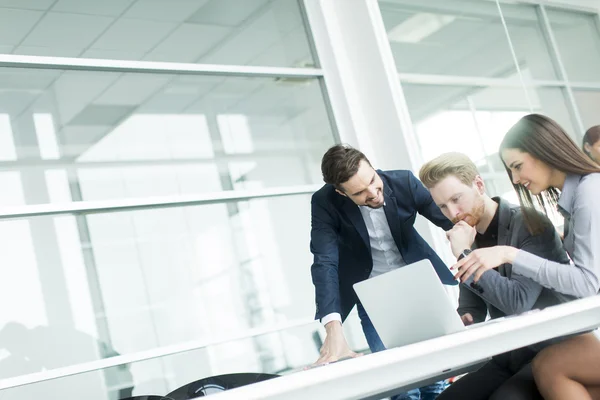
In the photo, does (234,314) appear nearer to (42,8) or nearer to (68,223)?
(68,223)

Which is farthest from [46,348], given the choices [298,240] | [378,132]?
[378,132]

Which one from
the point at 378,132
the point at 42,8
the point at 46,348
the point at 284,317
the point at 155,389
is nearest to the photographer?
the point at 46,348

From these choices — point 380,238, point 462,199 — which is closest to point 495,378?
point 462,199

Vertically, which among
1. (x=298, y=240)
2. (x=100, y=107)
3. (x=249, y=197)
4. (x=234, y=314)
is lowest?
(x=234, y=314)

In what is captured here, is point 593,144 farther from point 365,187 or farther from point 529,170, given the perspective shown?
point 529,170

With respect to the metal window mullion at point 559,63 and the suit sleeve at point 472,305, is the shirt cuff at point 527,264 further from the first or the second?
the metal window mullion at point 559,63

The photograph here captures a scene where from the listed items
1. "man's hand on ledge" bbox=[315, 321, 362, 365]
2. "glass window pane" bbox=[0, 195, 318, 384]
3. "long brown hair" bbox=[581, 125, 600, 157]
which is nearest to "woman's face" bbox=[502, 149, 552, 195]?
"man's hand on ledge" bbox=[315, 321, 362, 365]

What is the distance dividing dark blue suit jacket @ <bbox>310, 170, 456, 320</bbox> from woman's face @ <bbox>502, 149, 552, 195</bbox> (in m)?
0.88

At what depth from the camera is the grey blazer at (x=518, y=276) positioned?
227 centimetres

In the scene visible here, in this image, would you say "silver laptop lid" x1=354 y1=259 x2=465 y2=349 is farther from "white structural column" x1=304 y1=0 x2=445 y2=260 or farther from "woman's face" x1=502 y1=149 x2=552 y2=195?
"white structural column" x1=304 y1=0 x2=445 y2=260

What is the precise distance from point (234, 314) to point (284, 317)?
1.05ft

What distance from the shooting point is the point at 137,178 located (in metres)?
4.11

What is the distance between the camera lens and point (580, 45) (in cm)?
515

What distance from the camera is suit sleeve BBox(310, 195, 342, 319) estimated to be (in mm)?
3014
